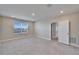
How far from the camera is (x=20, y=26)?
10250 millimetres

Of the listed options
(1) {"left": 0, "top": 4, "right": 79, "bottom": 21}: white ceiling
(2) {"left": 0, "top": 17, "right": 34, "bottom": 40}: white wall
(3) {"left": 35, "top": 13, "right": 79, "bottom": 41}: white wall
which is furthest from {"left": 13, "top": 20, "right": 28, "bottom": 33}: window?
(1) {"left": 0, "top": 4, "right": 79, "bottom": 21}: white ceiling

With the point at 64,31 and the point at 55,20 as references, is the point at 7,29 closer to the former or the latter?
the point at 55,20

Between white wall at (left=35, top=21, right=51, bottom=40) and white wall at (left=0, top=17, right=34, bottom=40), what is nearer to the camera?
white wall at (left=0, top=17, right=34, bottom=40)

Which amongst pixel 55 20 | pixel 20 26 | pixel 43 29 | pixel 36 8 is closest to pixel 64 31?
pixel 55 20

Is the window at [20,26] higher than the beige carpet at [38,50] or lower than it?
higher

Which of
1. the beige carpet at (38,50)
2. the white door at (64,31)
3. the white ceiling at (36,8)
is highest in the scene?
the white ceiling at (36,8)

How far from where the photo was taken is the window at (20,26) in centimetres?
951

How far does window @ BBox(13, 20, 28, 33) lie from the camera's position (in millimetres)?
9508

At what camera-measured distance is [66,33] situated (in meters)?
6.83

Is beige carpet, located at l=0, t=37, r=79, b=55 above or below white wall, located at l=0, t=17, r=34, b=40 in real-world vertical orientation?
below

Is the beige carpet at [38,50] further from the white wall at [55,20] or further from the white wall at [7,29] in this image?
the white wall at [7,29]

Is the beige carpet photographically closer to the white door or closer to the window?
the white door

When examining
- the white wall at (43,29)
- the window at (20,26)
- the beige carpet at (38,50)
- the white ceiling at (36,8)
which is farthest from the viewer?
the white wall at (43,29)

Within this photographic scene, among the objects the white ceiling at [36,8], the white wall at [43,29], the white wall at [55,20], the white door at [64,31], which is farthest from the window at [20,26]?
the white door at [64,31]
